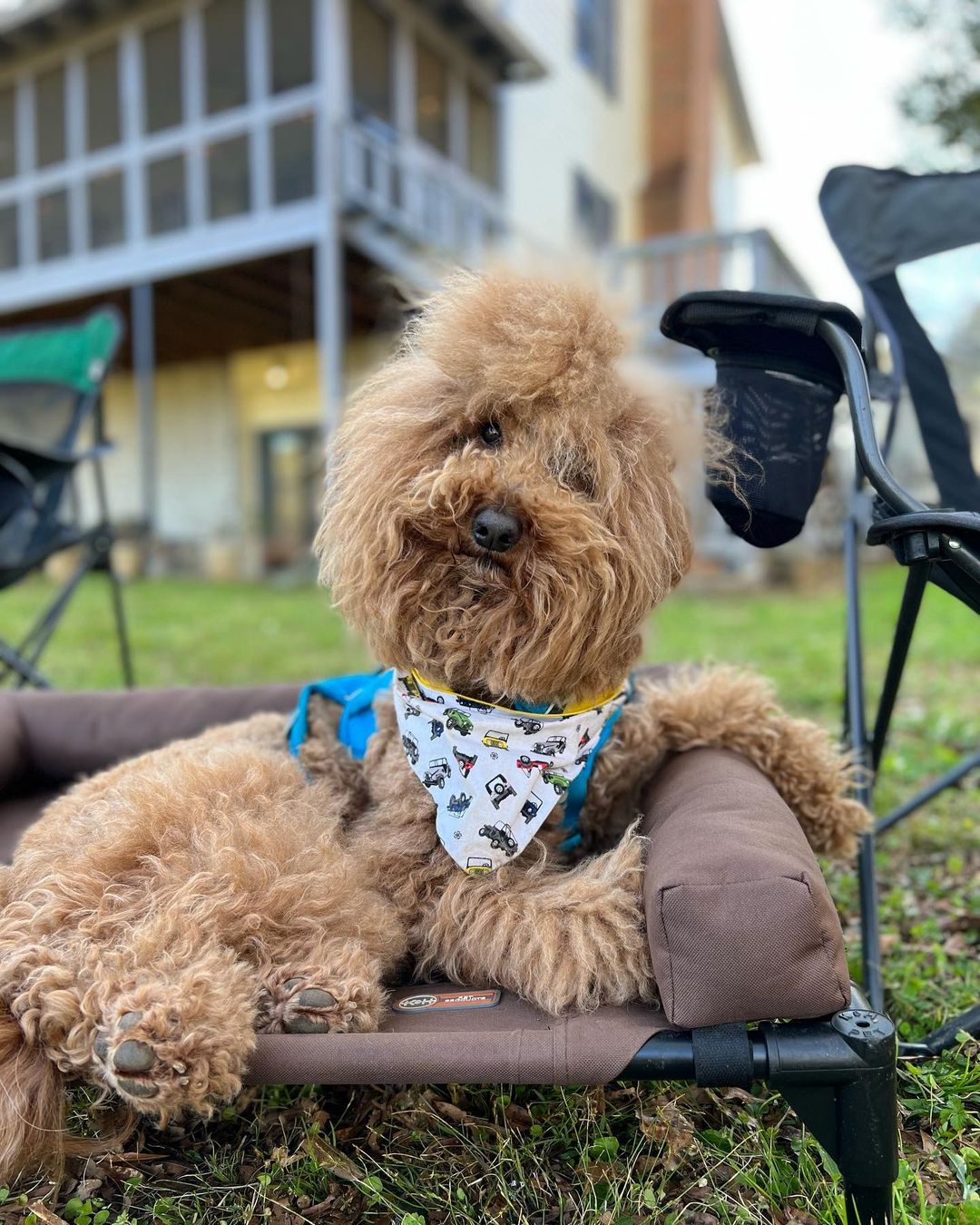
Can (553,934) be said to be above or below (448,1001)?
above

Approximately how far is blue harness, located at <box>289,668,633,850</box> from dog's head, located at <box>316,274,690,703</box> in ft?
0.69

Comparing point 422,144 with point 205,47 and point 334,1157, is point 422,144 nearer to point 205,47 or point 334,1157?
point 205,47

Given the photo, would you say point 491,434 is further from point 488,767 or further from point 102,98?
point 102,98

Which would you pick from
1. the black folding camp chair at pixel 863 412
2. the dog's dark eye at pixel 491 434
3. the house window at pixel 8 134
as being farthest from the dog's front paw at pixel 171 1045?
the house window at pixel 8 134

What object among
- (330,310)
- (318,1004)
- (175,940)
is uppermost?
(330,310)

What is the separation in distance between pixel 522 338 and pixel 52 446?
133 inches

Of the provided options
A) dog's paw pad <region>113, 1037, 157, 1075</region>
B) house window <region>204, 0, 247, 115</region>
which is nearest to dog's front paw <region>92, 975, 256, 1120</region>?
dog's paw pad <region>113, 1037, 157, 1075</region>

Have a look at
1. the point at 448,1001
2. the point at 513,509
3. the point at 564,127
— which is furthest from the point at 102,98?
the point at 448,1001

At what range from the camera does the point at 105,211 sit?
452 inches

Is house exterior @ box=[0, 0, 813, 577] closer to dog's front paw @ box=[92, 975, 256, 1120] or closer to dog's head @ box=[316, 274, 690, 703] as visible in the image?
dog's head @ box=[316, 274, 690, 703]

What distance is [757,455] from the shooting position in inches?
78.0

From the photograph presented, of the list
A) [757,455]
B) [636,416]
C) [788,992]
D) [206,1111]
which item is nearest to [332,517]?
[636,416]

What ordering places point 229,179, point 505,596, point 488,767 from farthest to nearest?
1. point 229,179
2. point 488,767
3. point 505,596

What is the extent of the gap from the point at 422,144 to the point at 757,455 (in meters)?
10.3
